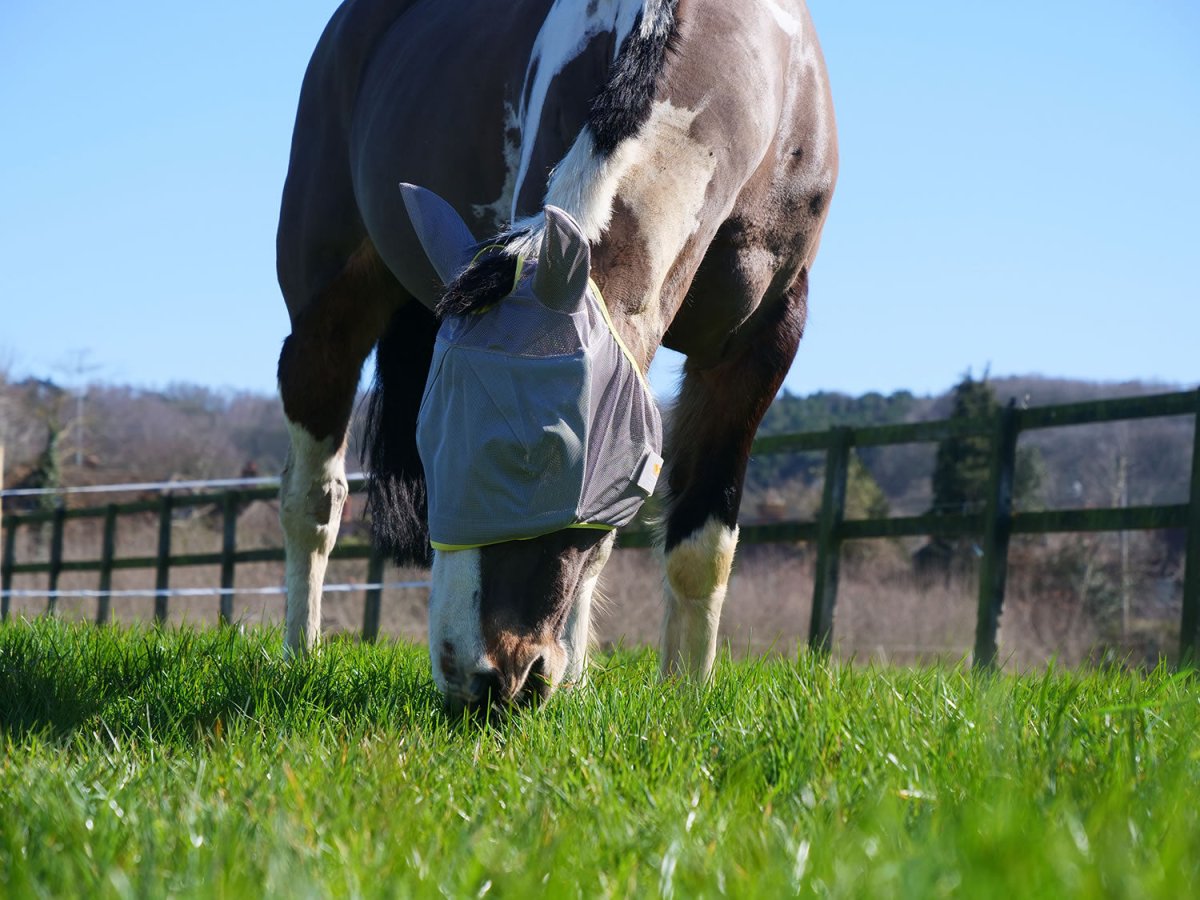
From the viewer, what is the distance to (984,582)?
254 inches

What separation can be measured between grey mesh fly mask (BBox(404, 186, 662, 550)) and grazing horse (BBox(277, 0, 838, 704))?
0.04 meters

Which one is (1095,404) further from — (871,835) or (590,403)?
(871,835)

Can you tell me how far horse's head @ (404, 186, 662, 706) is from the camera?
2348 mm

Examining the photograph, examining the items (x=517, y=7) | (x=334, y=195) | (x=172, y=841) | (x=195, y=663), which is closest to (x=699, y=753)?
(x=172, y=841)

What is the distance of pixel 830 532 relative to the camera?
743 cm

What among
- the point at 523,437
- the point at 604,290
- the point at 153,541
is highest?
the point at 604,290

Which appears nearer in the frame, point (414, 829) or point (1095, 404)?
point (414, 829)

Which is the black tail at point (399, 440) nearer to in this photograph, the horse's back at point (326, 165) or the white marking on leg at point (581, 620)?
the horse's back at point (326, 165)

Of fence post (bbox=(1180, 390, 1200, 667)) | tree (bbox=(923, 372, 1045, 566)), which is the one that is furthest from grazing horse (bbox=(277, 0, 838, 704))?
tree (bbox=(923, 372, 1045, 566))

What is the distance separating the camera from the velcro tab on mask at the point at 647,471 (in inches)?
102

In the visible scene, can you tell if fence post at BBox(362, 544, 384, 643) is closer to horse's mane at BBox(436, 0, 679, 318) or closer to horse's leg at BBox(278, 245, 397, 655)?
horse's leg at BBox(278, 245, 397, 655)

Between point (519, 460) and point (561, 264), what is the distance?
0.40 metres

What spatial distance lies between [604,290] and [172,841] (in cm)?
159

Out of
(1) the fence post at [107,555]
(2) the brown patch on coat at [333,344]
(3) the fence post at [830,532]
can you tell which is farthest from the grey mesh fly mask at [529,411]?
(1) the fence post at [107,555]
